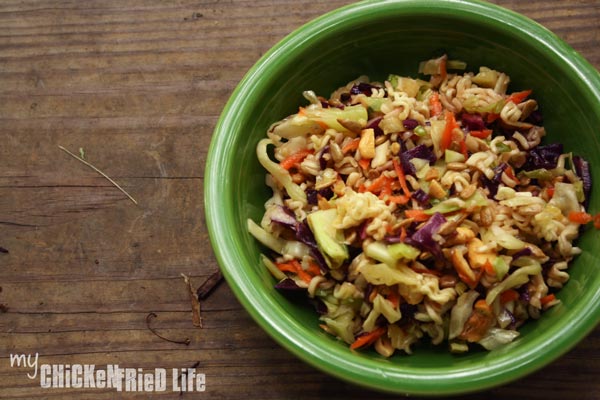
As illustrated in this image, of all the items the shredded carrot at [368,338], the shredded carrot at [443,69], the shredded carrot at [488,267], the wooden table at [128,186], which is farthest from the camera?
the wooden table at [128,186]

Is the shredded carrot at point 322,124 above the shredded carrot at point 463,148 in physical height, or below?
below

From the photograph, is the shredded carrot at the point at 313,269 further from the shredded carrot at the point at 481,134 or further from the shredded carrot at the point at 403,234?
the shredded carrot at the point at 481,134

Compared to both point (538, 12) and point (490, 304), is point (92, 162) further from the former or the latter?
point (538, 12)

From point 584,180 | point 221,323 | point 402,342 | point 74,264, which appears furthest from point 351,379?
point 74,264

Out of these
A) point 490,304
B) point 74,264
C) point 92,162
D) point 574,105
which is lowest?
point 74,264

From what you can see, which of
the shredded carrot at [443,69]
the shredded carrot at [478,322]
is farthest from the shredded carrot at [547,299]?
the shredded carrot at [443,69]

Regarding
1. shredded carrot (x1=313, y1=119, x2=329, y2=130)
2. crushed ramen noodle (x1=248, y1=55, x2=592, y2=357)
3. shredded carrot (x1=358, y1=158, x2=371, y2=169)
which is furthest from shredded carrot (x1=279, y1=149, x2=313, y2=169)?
shredded carrot (x1=358, y1=158, x2=371, y2=169)
